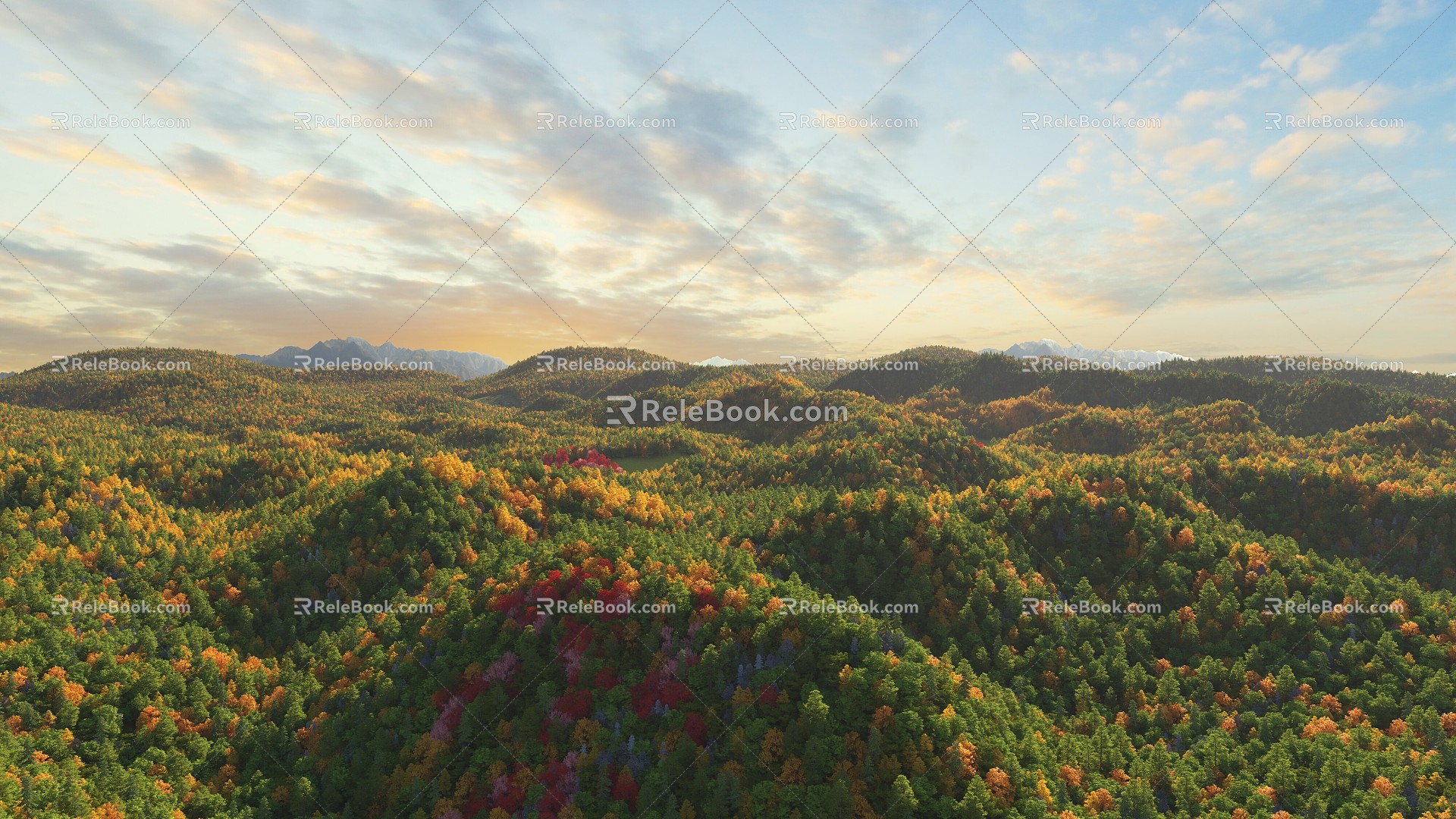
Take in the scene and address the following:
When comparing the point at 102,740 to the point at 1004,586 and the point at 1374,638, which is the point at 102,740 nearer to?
the point at 1004,586

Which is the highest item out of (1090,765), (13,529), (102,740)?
(13,529)

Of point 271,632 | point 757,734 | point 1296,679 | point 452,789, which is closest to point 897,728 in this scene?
point 757,734
